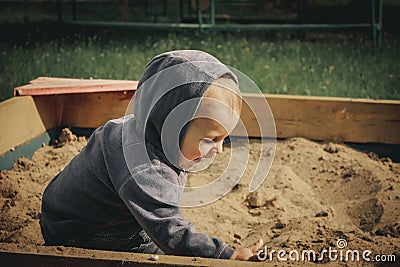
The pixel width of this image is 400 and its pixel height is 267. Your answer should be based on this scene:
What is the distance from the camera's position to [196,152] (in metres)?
1.81

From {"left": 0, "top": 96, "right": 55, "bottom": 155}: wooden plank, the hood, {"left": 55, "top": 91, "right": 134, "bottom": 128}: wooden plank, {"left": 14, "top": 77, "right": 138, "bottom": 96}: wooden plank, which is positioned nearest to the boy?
the hood

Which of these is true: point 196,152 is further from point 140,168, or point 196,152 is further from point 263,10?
point 263,10

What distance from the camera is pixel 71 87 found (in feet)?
10.4

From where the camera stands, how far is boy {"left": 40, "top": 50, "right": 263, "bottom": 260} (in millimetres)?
1730

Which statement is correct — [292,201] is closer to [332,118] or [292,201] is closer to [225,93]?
[332,118]

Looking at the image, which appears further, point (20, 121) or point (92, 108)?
point (92, 108)

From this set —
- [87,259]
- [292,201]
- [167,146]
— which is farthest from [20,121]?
[87,259]

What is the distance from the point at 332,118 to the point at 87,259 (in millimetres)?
1793

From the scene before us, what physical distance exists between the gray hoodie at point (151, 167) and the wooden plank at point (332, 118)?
4.37 feet

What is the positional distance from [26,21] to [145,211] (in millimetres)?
5599

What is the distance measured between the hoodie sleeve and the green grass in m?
2.53

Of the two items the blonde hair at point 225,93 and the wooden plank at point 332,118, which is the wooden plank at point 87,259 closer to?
the blonde hair at point 225,93

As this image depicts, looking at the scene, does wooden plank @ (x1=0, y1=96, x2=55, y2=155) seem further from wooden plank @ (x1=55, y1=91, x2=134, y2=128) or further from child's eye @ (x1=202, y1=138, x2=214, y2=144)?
child's eye @ (x1=202, y1=138, x2=214, y2=144)

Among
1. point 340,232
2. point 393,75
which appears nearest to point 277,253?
point 340,232
